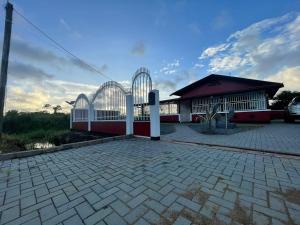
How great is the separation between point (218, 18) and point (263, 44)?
15.8 ft

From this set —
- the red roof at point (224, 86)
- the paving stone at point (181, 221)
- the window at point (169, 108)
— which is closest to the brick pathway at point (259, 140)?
the paving stone at point (181, 221)

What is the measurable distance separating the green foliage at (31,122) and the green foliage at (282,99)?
29917 mm

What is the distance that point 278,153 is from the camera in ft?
12.5

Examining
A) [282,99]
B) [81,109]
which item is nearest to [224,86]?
[282,99]

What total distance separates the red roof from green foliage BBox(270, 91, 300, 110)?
690 cm

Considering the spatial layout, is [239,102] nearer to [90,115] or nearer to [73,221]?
[90,115]

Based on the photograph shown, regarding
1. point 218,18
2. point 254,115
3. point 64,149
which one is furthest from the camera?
point 254,115

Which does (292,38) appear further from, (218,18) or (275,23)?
(218,18)

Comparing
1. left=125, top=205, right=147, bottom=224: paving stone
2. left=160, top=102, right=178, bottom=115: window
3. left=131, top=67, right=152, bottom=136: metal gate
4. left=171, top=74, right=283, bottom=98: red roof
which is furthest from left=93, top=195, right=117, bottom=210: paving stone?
left=160, top=102, right=178, bottom=115: window

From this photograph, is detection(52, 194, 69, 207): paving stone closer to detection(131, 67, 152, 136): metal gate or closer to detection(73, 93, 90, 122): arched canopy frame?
detection(131, 67, 152, 136): metal gate

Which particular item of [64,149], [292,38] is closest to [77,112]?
[64,149]

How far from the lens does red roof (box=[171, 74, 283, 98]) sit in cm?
1204

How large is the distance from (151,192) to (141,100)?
4946 millimetres

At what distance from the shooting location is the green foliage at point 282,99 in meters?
20.0
